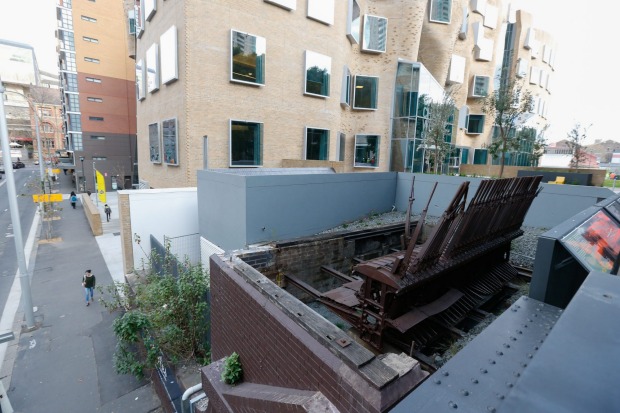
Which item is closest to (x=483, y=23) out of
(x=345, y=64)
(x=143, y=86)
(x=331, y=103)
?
(x=345, y=64)

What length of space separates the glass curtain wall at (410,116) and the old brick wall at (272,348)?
20.3 meters

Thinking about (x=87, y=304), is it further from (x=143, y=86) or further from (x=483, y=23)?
(x=483, y=23)

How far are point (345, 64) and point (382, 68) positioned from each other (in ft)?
13.2

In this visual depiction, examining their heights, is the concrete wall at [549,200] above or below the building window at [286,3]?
below

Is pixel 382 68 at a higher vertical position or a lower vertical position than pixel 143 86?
higher

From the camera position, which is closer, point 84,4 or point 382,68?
point 382,68

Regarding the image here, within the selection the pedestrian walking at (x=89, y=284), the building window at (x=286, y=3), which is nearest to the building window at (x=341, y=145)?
the building window at (x=286, y=3)

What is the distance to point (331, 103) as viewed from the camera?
19750 mm

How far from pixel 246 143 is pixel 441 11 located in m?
22.5

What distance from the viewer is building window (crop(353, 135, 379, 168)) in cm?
2386

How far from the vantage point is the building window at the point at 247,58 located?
15289 mm

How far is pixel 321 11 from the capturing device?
1798 cm

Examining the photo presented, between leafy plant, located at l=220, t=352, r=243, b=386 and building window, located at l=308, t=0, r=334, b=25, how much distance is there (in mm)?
18199

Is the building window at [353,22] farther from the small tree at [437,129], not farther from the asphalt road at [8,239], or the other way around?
the asphalt road at [8,239]
